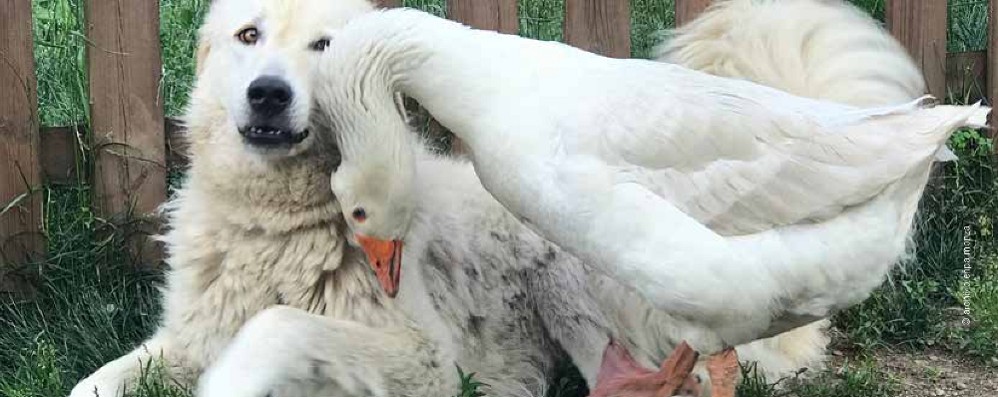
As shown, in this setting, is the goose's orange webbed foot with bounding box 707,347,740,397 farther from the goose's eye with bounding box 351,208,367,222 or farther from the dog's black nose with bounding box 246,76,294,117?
the dog's black nose with bounding box 246,76,294,117

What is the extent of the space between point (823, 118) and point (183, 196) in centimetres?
194

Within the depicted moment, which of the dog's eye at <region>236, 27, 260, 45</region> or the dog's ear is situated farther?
the dog's ear

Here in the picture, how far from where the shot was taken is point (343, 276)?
11.7 ft

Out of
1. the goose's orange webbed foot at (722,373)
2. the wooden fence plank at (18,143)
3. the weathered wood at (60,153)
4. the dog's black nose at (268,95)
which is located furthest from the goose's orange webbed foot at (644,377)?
the wooden fence plank at (18,143)

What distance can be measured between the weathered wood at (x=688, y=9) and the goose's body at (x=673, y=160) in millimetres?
1474

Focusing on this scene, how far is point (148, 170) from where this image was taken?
182 inches

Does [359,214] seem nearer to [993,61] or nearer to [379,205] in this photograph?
[379,205]

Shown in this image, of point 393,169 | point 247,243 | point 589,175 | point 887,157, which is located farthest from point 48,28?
point 887,157

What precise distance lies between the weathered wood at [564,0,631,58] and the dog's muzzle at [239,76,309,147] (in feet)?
5.76

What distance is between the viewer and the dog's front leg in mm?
3189

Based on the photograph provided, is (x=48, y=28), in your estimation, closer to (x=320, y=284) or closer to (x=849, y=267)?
(x=320, y=284)

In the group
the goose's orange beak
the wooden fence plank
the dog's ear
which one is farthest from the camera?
the wooden fence plank

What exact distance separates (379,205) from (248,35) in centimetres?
62

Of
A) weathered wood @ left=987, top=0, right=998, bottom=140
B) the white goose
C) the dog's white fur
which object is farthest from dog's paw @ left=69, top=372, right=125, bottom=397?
weathered wood @ left=987, top=0, right=998, bottom=140
